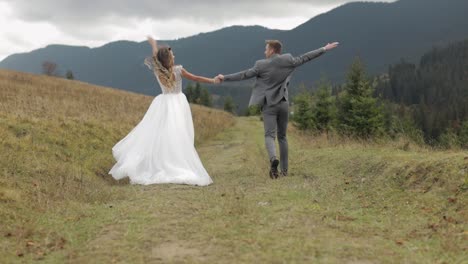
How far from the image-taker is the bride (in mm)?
9891

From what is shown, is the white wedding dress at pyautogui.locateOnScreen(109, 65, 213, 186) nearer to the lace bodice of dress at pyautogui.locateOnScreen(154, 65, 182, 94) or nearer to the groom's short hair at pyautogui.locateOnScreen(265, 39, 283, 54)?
the lace bodice of dress at pyautogui.locateOnScreen(154, 65, 182, 94)

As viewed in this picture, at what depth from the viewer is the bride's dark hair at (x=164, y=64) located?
10477 mm

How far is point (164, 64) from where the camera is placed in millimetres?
10570

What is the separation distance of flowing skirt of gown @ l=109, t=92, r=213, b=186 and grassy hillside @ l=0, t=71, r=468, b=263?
1.76ft

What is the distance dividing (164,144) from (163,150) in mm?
152

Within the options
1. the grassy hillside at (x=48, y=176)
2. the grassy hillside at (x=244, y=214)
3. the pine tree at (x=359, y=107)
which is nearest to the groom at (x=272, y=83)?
the grassy hillside at (x=244, y=214)

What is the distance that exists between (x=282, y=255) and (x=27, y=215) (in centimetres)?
368

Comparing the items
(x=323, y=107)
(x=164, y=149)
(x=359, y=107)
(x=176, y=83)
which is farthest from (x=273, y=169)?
(x=323, y=107)

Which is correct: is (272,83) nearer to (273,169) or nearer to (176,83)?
(273,169)

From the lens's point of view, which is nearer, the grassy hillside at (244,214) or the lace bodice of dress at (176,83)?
the grassy hillside at (244,214)

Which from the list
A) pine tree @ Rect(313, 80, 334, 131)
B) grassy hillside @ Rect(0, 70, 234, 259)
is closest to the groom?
grassy hillside @ Rect(0, 70, 234, 259)

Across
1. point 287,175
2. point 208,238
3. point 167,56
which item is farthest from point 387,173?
point 167,56

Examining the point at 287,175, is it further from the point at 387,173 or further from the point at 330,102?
the point at 330,102

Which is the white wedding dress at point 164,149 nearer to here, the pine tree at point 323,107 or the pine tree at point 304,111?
the pine tree at point 304,111
